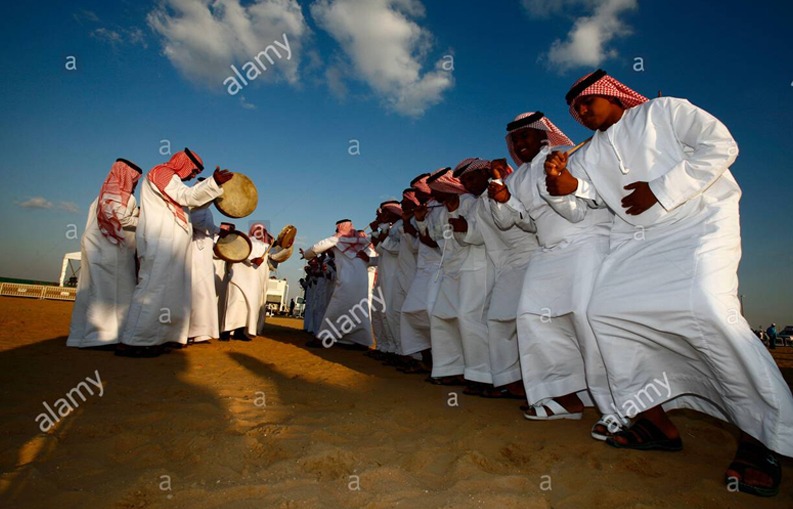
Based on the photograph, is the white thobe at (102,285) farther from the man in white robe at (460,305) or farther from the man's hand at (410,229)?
the man in white robe at (460,305)

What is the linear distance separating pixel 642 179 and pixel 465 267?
206 centimetres

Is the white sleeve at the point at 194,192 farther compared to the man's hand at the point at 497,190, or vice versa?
the white sleeve at the point at 194,192

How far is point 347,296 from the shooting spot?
8.08 m

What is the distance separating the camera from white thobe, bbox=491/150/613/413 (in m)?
2.84

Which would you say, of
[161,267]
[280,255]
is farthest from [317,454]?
[280,255]

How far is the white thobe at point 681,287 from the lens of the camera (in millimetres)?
2006

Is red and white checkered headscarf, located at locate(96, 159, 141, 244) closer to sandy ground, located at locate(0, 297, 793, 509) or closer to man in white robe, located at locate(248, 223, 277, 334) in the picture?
sandy ground, located at locate(0, 297, 793, 509)

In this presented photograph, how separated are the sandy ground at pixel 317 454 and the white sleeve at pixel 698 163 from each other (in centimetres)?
138

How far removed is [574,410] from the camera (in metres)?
3.08

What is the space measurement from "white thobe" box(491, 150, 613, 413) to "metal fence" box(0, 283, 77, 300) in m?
24.7

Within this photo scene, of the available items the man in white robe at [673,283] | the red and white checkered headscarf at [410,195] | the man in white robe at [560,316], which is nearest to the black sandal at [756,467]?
the man in white robe at [673,283]

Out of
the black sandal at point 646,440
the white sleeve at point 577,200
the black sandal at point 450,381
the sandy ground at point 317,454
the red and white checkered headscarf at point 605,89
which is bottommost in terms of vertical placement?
the black sandal at point 450,381

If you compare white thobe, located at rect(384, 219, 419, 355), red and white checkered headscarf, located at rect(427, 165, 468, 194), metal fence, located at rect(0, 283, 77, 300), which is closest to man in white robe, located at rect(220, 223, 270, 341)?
white thobe, located at rect(384, 219, 419, 355)

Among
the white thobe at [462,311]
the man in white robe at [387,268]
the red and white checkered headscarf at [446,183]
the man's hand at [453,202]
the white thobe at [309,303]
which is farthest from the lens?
the white thobe at [309,303]
